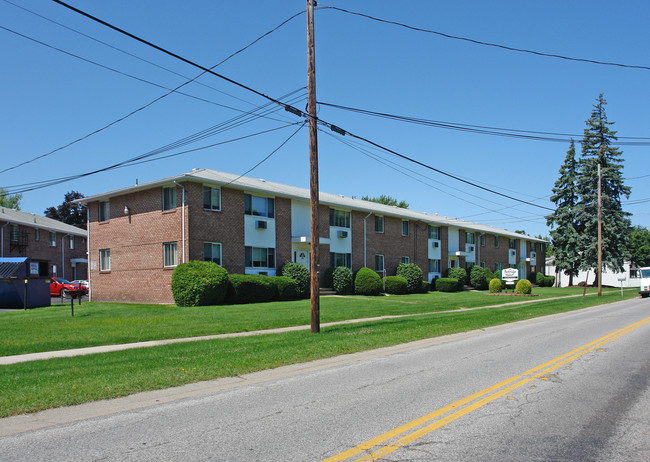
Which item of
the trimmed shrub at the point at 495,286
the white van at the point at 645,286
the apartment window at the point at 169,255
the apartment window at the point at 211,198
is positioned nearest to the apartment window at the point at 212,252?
the apartment window at the point at 169,255

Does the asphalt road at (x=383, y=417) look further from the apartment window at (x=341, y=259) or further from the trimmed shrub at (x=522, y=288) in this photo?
the trimmed shrub at (x=522, y=288)

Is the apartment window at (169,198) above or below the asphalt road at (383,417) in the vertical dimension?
above

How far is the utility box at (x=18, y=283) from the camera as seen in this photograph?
24.8 meters

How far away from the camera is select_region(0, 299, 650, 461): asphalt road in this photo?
16.2ft

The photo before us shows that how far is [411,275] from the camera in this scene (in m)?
38.7

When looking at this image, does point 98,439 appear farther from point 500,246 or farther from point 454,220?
point 500,246

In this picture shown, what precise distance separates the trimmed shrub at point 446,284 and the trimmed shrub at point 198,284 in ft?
75.7

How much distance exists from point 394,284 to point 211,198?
49.1 ft

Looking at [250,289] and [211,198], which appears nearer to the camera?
[250,289]

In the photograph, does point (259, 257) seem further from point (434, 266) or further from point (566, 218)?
point (566, 218)

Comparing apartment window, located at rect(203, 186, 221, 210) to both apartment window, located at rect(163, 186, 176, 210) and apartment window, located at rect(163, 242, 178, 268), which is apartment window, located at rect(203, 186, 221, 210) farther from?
apartment window, located at rect(163, 242, 178, 268)

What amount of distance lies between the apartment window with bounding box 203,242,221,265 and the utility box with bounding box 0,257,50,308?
26.8ft

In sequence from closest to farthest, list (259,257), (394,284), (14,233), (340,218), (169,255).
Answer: (169,255), (259,257), (340,218), (394,284), (14,233)

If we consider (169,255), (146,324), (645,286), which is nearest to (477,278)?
(645,286)
